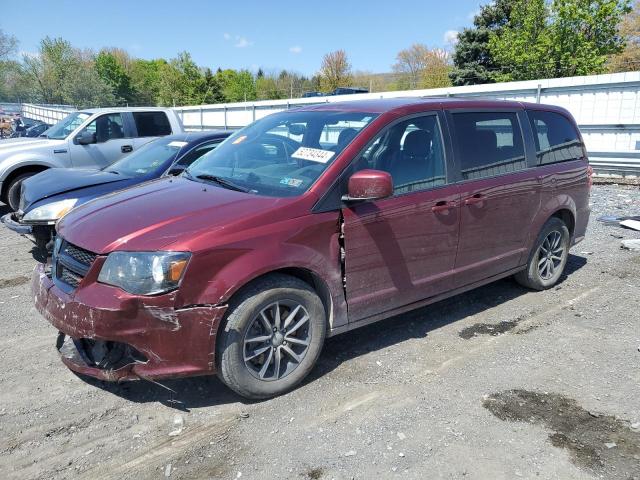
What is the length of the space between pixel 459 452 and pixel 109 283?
221cm

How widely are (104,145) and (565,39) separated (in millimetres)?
29576

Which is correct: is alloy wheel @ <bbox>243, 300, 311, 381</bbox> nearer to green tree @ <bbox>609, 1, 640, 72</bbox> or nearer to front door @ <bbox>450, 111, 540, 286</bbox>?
front door @ <bbox>450, 111, 540, 286</bbox>

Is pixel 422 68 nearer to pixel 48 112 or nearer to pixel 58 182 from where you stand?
pixel 48 112

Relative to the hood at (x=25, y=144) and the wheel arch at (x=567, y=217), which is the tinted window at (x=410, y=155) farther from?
the hood at (x=25, y=144)

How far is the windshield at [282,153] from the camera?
356 cm

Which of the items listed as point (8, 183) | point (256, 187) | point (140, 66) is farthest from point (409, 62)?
point (256, 187)

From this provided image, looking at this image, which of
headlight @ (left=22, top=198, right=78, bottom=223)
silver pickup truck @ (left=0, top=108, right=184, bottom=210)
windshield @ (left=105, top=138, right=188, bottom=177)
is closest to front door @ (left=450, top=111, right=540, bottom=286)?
windshield @ (left=105, top=138, right=188, bottom=177)

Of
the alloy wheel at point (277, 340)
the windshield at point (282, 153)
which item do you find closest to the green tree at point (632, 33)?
the windshield at point (282, 153)

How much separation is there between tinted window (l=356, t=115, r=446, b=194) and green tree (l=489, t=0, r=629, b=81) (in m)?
30.8

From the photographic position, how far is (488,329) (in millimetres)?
4484

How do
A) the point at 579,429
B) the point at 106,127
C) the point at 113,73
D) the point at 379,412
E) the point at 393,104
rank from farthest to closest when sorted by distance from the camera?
the point at 113,73 → the point at 106,127 → the point at 393,104 → the point at 379,412 → the point at 579,429

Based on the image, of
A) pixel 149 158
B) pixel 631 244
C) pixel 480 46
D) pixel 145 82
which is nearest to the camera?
pixel 149 158

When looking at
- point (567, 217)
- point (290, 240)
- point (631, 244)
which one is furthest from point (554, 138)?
point (290, 240)

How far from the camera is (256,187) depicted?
3.56 m
